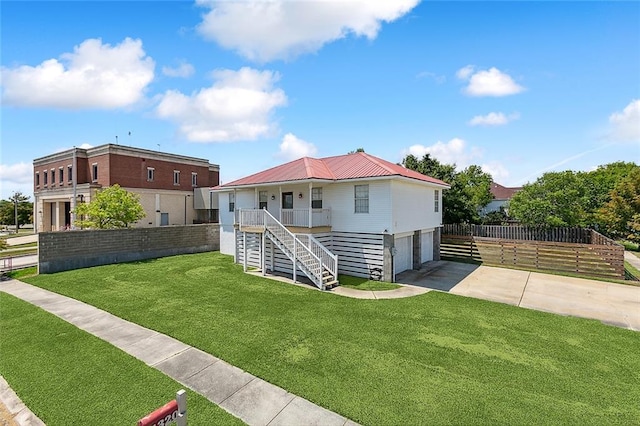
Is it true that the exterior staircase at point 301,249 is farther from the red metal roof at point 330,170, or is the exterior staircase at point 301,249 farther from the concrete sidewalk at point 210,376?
the concrete sidewalk at point 210,376

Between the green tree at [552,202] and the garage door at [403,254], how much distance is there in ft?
38.1

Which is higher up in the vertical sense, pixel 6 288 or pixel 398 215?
pixel 398 215

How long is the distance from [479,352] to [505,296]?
5832 mm

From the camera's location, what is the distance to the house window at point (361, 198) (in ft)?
48.0

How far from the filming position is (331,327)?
8.64m

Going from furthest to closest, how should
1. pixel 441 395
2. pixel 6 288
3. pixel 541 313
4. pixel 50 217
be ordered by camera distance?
pixel 50 217, pixel 6 288, pixel 541 313, pixel 441 395

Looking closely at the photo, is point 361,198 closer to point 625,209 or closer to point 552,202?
point 552,202

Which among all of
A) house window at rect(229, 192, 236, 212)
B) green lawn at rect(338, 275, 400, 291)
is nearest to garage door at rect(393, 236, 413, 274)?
green lawn at rect(338, 275, 400, 291)

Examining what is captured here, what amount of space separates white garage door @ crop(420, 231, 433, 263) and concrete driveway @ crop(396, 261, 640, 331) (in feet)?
5.78

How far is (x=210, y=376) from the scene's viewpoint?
6.16 metres

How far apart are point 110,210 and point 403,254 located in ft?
59.7

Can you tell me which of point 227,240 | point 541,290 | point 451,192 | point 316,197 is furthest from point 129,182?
point 541,290

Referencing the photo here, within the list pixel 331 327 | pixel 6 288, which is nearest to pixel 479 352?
pixel 331 327

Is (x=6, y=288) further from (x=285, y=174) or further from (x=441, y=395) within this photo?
(x=441, y=395)
